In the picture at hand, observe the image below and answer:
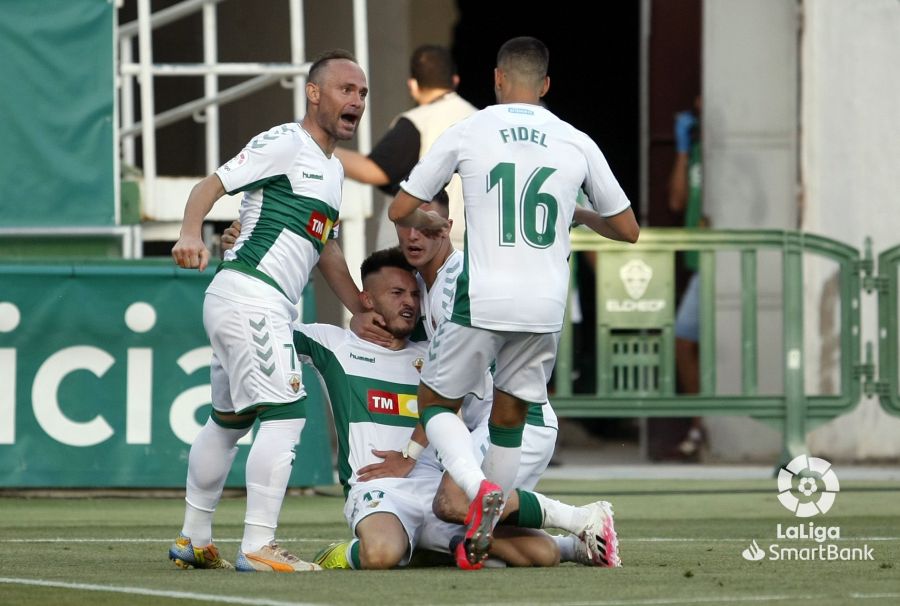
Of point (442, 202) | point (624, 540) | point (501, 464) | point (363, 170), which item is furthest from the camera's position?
point (363, 170)

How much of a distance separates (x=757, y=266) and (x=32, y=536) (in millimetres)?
5744

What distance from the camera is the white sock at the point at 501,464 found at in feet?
22.4

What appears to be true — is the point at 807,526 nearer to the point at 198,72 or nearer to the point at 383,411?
the point at 383,411

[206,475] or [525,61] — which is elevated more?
[525,61]

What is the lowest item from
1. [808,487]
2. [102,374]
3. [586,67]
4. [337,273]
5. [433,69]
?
[808,487]

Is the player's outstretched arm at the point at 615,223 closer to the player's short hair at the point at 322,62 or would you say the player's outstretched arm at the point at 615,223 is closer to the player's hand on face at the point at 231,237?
the player's short hair at the point at 322,62

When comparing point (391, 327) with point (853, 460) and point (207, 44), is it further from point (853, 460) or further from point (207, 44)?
point (853, 460)

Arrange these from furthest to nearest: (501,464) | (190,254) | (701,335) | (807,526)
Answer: (701,335)
(807,526)
(501,464)
(190,254)

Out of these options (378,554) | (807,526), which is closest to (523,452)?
(378,554)

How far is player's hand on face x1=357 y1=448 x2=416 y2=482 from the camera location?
706cm

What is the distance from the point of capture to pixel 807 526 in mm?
8930

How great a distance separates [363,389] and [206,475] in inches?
30.8

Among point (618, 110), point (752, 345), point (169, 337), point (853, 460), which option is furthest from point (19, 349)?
point (618, 110)

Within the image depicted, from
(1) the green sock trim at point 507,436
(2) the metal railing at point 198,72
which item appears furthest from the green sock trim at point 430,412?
(2) the metal railing at point 198,72
